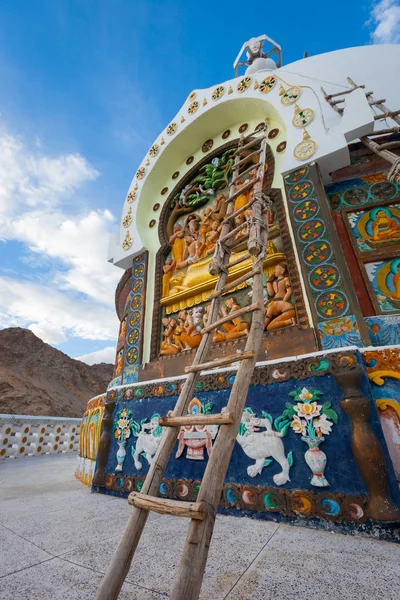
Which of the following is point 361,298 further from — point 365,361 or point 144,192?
point 144,192

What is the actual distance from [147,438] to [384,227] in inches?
167

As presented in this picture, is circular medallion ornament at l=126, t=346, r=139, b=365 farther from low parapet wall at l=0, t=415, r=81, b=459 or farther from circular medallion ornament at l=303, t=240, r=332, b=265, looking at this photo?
low parapet wall at l=0, t=415, r=81, b=459

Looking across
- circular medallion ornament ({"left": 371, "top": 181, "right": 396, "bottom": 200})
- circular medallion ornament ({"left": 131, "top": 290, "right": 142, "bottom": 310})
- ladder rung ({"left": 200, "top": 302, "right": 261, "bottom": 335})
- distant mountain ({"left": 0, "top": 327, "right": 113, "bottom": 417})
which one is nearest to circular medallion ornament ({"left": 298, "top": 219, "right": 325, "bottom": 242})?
circular medallion ornament ({"left": 371, "top": 181, "right": 396, "bottom": 200})

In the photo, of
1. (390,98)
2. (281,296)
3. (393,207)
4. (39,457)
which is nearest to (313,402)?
(281,296)

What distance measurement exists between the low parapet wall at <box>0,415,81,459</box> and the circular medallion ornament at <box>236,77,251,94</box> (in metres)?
9.49

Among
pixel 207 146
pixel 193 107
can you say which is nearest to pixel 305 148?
pixel 207 146

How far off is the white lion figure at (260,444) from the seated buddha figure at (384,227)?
295 centimetres

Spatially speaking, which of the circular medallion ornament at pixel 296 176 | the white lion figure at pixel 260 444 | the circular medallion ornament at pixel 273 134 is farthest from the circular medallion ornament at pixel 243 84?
the white lion figure at pixel 260 444

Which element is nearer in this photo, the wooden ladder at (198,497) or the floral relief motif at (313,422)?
the wooden ladder at (198,497)

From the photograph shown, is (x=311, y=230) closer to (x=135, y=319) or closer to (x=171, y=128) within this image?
(x=135, y=319)

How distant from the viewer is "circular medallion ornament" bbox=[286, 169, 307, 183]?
4.38 meters

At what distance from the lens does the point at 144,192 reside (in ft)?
23.2

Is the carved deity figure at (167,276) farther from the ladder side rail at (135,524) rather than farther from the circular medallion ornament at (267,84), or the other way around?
the ladder side rail at (135,524)

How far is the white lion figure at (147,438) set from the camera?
3547 millimetres
